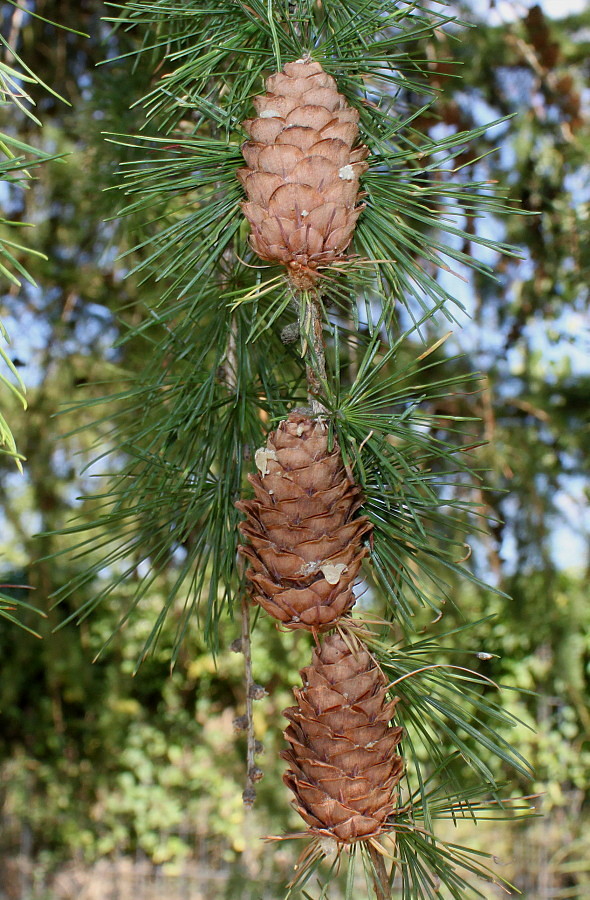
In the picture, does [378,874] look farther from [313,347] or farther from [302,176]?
[302,176]

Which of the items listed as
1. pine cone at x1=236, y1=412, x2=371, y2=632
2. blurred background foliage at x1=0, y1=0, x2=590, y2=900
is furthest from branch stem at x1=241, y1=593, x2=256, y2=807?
blurred background foliage at x1=0, y1=0, x2=590, y2=900

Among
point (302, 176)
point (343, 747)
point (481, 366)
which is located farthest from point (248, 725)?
point (481, 366)

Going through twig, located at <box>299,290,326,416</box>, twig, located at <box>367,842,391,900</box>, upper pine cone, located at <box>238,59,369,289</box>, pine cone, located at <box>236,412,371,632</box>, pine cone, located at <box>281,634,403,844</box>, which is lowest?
twig, located at <box>367,842,391,900</box>

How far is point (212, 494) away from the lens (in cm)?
68

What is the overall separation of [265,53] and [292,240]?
0.16m

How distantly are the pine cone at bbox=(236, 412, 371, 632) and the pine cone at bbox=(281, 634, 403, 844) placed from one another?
0.10ft

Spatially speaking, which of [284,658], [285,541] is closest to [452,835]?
[284,658]

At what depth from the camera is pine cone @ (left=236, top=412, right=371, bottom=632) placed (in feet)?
1.69

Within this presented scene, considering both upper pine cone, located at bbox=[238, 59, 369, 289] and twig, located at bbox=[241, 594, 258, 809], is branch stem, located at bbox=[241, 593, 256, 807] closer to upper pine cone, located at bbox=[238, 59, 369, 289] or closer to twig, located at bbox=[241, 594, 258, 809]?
twig, located at bbox=[241, 594, 258, 809]

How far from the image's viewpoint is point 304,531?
52cm

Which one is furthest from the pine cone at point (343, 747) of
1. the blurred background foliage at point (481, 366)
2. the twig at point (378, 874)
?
the blurred background foliage at point (481, 366)

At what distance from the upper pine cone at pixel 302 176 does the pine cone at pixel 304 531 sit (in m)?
0.11

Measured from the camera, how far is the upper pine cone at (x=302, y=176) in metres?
0.52

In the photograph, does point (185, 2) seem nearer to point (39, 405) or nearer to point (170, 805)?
point (39, 405)
